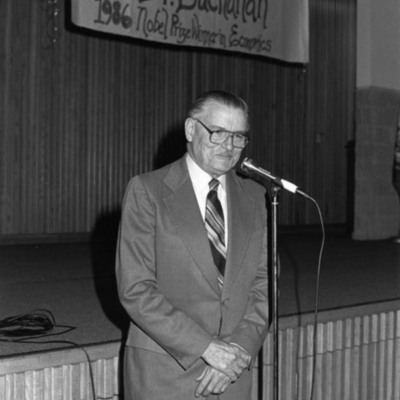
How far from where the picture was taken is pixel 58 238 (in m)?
6.94

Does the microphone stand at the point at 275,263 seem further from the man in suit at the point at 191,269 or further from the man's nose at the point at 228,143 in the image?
the man's nose at the point at 228,143

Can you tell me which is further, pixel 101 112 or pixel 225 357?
pixel 101 112

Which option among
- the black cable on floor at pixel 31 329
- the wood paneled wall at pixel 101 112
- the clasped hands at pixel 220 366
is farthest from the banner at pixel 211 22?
the clasped hands at pixel 220 366

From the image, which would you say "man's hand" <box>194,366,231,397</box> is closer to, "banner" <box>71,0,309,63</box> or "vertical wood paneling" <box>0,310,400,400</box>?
"vertical wood paneling" <box>0,310,400,400</box>

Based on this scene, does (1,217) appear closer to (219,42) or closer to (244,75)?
(219,42)

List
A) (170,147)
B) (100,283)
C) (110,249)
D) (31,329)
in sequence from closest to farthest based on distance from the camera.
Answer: (31,329)
(100,283)
(110,249)
(170,147)

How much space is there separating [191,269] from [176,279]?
0.05 m

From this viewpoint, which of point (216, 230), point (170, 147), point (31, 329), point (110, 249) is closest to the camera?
point (216, 230)

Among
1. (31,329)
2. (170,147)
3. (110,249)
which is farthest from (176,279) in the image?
(170,147)

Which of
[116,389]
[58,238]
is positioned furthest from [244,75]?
[116,389]

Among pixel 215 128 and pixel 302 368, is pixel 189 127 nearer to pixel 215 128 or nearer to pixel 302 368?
pixel 215 128

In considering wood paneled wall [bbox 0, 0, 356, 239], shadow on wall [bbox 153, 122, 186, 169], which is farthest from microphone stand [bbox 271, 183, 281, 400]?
shadow on wall [bbox 153, 122, 186, 169]

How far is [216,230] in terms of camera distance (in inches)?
81.8

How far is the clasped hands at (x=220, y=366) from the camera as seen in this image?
77.5 inches
